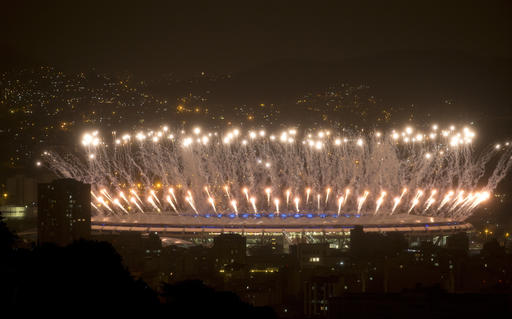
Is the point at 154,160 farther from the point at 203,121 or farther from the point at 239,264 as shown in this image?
the point at 239,264

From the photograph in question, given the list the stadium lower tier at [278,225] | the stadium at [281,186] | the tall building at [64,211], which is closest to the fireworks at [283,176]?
the stadium at [281,186]

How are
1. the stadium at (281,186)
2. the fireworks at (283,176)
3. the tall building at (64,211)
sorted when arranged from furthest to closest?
the fireworks at (283,176), the stadium at (281,186), the tall building at (64,211)

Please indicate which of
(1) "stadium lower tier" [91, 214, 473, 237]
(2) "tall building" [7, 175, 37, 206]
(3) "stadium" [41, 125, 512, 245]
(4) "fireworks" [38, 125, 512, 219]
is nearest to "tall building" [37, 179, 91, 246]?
(3) "stadium" [41, 125, 512, 245]

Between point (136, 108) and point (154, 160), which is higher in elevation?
point (136, 108)

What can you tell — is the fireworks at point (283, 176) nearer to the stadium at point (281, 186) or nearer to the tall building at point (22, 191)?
the stadium at point (281, 186)

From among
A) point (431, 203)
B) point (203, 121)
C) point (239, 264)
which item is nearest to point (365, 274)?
point (239, 264)

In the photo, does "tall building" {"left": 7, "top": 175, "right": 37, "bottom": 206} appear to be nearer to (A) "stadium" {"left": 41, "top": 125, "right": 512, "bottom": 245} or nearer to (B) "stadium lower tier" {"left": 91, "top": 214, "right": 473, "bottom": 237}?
(A) "stadium" {"left": 41, "top": 125, "right": 512, "bottom": 245}
